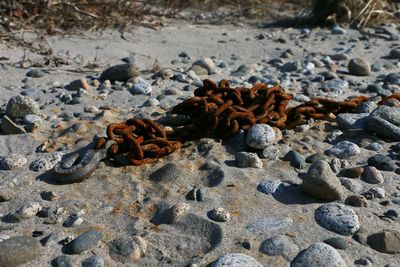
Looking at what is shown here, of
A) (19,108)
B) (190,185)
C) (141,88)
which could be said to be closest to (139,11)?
(141,88)

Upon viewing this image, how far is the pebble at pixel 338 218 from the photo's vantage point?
2.55m

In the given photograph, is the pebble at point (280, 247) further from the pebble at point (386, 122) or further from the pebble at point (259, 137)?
the pebble at point (386, 122)

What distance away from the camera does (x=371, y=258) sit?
2.39 metres

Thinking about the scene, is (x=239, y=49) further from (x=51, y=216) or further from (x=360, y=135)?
(x=51, y=216)

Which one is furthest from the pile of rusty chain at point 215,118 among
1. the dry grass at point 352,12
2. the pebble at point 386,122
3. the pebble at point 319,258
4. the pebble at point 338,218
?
the dry grass at point 352,12

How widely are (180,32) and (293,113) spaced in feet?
10.8

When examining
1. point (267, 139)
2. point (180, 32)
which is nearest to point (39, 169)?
point (267, 139)

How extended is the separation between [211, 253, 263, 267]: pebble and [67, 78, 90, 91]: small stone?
2414 millimetres

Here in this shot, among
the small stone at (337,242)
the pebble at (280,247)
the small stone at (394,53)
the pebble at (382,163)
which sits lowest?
the small stone at (394,53)

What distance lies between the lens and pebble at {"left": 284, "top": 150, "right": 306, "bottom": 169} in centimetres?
314

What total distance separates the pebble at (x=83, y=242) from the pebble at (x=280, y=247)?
0.69 meters

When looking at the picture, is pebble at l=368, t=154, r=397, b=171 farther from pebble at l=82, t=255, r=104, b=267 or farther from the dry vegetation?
the dry vegetation

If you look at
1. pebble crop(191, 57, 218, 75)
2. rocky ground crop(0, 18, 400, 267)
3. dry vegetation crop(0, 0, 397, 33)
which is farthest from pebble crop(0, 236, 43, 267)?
dry vegetation crop(0, 0, 397, 33)

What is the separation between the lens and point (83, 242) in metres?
2.46
